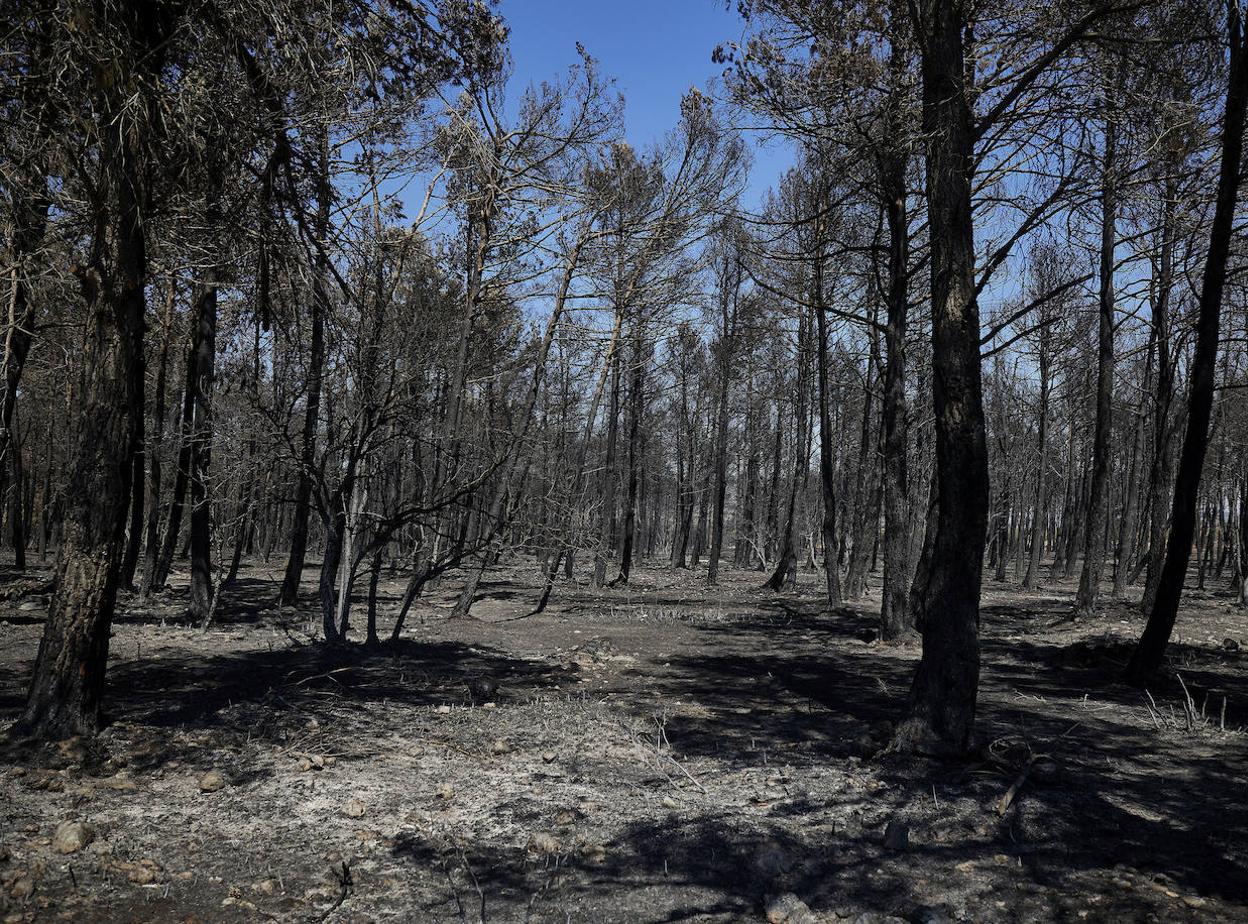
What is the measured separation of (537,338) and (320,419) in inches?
485

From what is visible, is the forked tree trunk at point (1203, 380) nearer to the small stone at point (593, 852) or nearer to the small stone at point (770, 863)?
the small stone at point (770, 863)

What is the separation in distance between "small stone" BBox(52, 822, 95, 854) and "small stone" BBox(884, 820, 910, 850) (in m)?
3.80

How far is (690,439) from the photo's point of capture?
112 feet

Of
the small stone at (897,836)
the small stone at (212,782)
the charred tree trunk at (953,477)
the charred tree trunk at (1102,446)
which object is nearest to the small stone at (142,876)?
the small stone at (212,782)

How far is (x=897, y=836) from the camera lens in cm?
415

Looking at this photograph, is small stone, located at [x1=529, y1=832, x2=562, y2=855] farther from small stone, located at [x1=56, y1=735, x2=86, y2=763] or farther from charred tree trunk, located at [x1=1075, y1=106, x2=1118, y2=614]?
charred tree trunk, located at [x1=1075, y1=106, x2=1118, y2=614]

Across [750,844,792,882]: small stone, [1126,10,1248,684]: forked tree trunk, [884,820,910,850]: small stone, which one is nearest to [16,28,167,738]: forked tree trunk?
[750,844,792,882]: small stone

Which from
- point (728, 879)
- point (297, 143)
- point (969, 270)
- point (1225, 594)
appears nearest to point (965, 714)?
point (728, 879)

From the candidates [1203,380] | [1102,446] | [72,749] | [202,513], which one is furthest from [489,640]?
[1102,446]

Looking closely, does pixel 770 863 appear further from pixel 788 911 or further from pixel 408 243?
pixel 408 243

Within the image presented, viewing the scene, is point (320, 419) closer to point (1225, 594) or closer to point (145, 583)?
point (145, 583)

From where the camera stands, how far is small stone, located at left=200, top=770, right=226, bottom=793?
4.58 metres

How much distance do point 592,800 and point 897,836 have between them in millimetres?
1709

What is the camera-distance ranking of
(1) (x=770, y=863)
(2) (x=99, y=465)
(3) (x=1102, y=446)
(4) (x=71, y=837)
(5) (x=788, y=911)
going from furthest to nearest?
(3) (x=1102, y=446), (2) (x=99, y=465), (1) (x=770, y=863), (4) (x=71, y=837), (5) (x=788, y=911)
